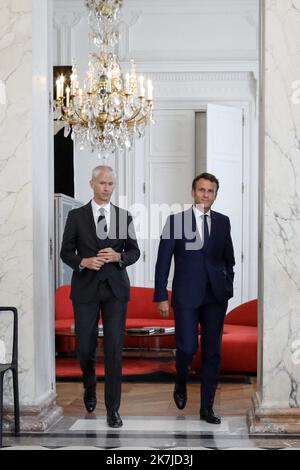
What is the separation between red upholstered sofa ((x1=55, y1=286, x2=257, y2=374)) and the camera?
7.81 meters

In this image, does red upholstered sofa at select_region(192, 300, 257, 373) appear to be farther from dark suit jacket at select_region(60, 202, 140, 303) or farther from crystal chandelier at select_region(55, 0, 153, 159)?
dark suit jacket at select_region(60, 202, 140, 303)

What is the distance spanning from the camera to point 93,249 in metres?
5.52

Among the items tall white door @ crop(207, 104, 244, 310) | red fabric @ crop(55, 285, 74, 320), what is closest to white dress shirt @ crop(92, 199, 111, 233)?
red fabric @ crop(55, 285, 74, 320)

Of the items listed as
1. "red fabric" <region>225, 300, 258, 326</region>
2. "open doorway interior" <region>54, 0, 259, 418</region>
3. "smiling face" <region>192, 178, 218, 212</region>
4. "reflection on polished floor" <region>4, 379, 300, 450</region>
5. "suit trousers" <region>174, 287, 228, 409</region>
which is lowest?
"reflection on polished floor" <region>4, 379, 300, 450</region>

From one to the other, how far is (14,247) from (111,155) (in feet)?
19.3

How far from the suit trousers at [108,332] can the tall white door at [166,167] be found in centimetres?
545

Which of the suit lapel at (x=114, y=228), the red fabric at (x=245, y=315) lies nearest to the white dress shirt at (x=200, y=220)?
the suit lapel at (x=114, y=228)

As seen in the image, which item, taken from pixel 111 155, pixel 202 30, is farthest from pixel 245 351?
pixel 202 30

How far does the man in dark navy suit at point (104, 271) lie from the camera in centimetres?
539

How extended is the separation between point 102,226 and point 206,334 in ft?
3.31

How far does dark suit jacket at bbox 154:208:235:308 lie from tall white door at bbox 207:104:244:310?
4965 millimetres

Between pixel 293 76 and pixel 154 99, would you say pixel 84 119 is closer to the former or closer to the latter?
pixel 154 99

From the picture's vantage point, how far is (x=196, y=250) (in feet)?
18.1

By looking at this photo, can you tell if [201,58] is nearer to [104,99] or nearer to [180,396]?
[104,99]
